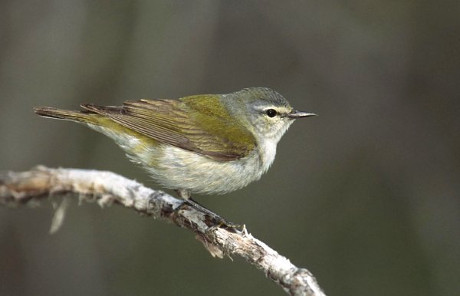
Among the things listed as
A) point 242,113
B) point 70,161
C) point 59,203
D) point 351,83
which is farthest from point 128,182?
point 351,83

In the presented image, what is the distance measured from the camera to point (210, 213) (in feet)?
16.4

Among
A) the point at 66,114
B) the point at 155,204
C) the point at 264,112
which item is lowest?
the point at 155,204

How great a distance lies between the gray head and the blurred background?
1.02m

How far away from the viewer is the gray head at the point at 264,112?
5.95 m

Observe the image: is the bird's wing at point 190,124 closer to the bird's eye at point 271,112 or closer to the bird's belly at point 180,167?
the bird's belly at point 180,167

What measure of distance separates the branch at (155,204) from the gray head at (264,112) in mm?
1203

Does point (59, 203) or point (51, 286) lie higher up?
point (59, 203)

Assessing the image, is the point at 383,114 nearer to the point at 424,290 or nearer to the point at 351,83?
the point at 351,83

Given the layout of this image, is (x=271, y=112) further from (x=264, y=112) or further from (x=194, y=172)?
(x=194, y=172)

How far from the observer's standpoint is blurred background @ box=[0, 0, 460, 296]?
21.5 feet

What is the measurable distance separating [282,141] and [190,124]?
2.66 m

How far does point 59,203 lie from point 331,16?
3990mm

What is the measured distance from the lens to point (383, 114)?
7.45 meters

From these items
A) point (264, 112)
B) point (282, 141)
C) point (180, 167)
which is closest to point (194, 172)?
point (180, 167)
